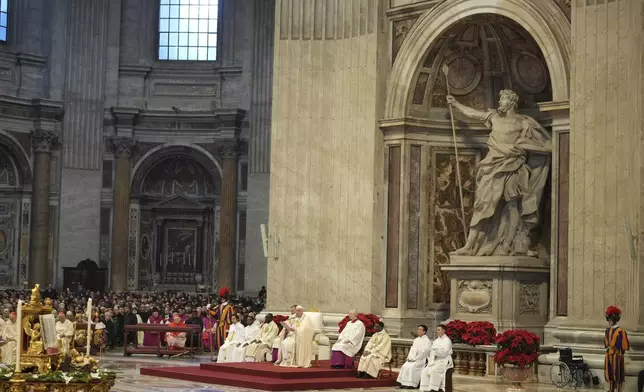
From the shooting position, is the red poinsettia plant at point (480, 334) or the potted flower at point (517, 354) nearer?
the potted flower at point (517, 354)

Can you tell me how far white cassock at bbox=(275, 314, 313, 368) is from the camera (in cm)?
1962

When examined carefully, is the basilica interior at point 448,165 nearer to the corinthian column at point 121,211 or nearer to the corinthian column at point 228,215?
the corinthian column at point 228,215

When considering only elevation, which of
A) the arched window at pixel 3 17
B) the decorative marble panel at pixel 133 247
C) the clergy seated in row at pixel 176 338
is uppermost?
the arched window at pixel 3 17

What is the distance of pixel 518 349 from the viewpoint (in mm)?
18000

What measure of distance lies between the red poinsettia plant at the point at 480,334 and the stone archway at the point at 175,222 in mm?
19093

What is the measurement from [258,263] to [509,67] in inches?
632

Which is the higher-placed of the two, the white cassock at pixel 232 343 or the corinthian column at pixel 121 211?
the corinthian column at pixel 121 211

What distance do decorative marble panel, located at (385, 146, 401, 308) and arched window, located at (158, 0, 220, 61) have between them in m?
17.6

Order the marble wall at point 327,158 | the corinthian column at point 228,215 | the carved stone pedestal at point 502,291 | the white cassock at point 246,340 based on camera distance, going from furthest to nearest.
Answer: the corinthian column at point 228,215 < the white cassock at point 246,340 < the marble wall at point 327,158 < the carved stone pedestal at point 502,291

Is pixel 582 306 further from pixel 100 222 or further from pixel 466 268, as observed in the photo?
pixel 100 222

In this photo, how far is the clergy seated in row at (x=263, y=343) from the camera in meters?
21.4

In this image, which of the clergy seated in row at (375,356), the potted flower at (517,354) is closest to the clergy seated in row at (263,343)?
the clergy seated in row at (375,356)

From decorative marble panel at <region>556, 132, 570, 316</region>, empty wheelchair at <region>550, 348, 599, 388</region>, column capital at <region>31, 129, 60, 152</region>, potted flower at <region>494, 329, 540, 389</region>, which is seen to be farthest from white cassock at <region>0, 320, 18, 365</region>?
column capital at <region>31, 129, 60, 152</region>

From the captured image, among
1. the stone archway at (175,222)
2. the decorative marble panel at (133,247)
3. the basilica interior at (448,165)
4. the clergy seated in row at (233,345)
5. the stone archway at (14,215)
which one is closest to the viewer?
the basilica interior at (448,165)
